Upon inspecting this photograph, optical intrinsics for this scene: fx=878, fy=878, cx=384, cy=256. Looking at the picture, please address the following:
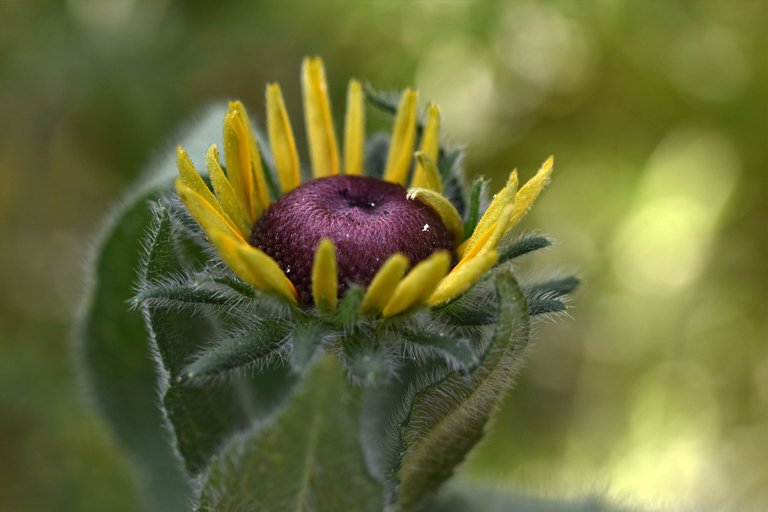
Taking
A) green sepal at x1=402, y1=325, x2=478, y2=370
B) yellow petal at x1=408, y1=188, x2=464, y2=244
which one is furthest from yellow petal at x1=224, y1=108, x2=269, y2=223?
green sepal at x1=402, y1=325, x2=478, y2=370

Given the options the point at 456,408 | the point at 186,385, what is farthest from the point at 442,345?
the point at 186,385

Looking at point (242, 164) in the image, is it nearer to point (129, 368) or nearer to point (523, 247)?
point (523, 247)

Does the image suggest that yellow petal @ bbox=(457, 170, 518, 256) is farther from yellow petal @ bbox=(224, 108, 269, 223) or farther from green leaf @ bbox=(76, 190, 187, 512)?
green leaf @ bbox=(76, 190, 187, 512)

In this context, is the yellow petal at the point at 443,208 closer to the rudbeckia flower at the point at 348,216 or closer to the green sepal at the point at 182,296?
the rudbeckia flower at the point at 348,216

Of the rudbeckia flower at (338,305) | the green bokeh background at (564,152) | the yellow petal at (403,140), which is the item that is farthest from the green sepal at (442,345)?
Answer: the green bokeh background at (564,152)

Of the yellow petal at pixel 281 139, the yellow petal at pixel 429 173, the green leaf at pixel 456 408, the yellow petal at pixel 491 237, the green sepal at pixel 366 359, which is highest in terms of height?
the yellow petal at pixel 281 139
